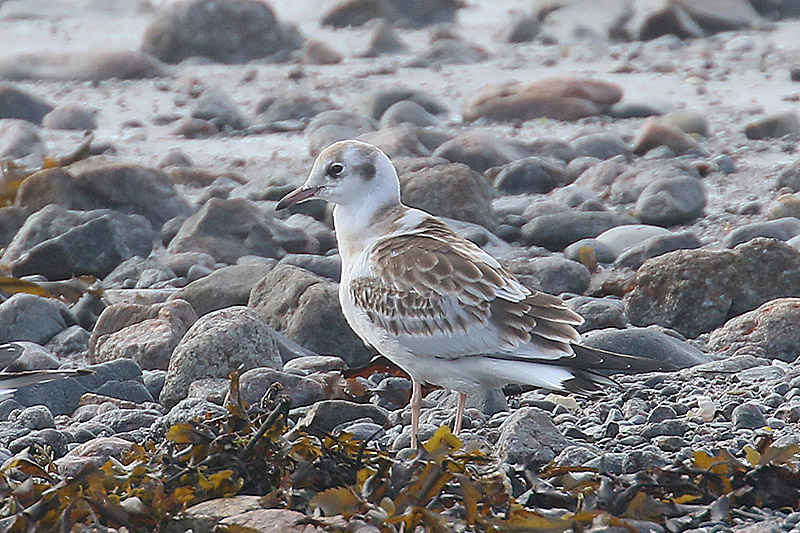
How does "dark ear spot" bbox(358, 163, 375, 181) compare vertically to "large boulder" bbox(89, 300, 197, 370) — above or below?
above

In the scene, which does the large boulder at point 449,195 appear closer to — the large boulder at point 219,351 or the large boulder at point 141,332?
the large boulder at point 141,332

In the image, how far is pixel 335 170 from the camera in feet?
17.0

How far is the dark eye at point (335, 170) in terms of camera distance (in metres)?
5.16

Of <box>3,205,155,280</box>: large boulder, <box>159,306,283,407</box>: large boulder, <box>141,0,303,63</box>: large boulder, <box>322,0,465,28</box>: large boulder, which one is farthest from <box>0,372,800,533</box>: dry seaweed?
<box>322,0,465,28</box>: large boulder

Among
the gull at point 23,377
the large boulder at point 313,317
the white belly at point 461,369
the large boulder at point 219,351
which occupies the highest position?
the gull at point 23,377

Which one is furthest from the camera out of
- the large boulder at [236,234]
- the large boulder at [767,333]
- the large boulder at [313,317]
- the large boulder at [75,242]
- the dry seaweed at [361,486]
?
the large boulder at [236,234]

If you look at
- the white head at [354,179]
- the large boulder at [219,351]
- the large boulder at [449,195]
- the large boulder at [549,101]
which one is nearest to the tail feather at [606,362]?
the white head at [354,179]

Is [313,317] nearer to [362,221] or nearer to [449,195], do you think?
[362,221]

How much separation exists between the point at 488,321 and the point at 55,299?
3361 millimetres

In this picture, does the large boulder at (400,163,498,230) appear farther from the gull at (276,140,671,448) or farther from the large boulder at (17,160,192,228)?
the gull at (276,140,671,448)

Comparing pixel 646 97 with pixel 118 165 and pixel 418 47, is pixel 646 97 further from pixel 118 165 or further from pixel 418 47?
pixel 118 165

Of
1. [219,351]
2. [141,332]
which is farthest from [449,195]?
[219,351]

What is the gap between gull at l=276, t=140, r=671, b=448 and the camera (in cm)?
431

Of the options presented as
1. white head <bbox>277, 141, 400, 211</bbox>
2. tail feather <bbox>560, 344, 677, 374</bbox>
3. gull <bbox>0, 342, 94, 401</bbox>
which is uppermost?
white head <bbox>277, 141, 400, 211</bbox>
